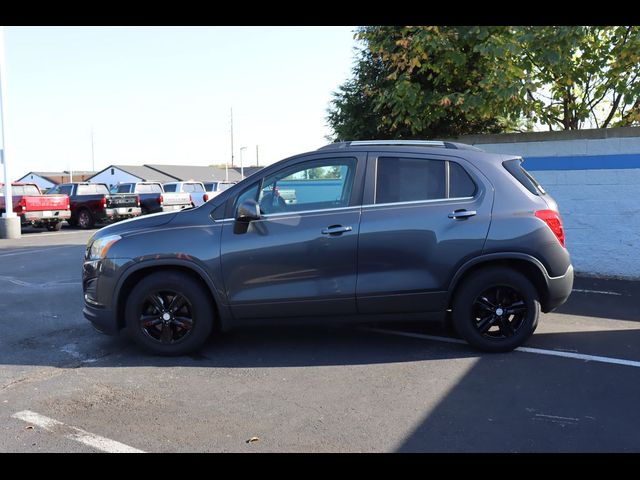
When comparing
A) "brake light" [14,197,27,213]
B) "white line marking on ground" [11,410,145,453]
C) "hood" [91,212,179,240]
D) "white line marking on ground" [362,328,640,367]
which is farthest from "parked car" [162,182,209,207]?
"white line marking on ground" [11,410,145,453]

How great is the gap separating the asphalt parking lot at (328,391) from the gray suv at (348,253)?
0.39 m

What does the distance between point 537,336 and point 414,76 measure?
538 cm

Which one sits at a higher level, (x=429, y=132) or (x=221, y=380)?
(x=429, y=132)

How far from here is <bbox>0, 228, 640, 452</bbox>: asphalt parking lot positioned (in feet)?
11.4

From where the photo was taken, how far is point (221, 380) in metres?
4.52

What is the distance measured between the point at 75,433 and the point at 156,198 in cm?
1979

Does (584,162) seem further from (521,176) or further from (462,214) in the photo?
(462,214)

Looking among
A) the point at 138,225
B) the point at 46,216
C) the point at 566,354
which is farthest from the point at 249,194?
the point at 46,216

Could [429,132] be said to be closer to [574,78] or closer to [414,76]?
[414,76]

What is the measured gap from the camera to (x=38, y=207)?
1861cm

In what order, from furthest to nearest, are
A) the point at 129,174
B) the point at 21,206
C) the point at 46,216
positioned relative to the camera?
the point at 129,174, the point at 46,216, the point at 21,206

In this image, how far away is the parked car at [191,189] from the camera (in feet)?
83.0

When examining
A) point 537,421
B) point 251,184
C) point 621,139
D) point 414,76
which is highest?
point 414,76
